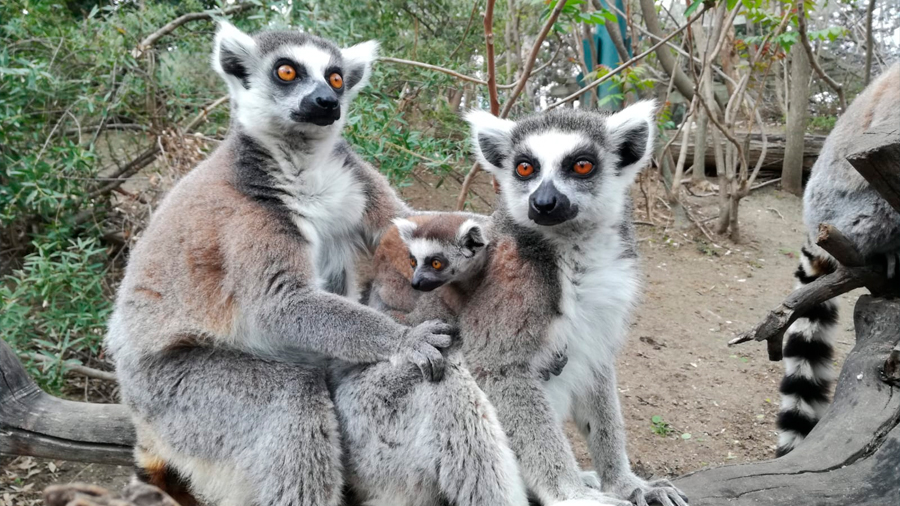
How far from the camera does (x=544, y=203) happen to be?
2898 mm

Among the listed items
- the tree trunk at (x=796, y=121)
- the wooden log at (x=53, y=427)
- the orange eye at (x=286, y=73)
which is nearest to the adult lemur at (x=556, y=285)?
the orange eye at (x=286, y=73)

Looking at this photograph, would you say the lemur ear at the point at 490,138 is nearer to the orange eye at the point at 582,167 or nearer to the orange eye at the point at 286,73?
the orange eye at the point at 582,167

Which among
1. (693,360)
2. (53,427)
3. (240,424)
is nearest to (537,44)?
(240,424)

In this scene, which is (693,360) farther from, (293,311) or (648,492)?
(293,311)

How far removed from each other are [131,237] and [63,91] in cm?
145

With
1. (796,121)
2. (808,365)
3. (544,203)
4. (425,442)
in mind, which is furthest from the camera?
(796,121)

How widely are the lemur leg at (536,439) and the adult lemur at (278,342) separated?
0.11m

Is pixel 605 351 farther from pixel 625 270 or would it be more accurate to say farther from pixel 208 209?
pixel 208 209

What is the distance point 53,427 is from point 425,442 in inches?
92.4

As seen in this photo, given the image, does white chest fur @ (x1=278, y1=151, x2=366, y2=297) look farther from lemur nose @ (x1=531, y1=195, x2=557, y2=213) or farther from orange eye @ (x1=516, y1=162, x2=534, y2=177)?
lemur nose @ (x1=531, y1=195, x2=557, y2=213)

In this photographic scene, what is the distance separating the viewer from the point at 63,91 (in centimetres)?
592

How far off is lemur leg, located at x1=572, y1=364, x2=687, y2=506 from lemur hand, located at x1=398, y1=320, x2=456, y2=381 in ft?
2.73

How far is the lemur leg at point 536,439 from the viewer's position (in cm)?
277

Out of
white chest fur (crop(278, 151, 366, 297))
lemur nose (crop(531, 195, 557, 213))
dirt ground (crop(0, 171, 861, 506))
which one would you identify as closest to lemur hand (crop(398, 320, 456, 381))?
white chest fur (crop(278, 151, 366, 297))
